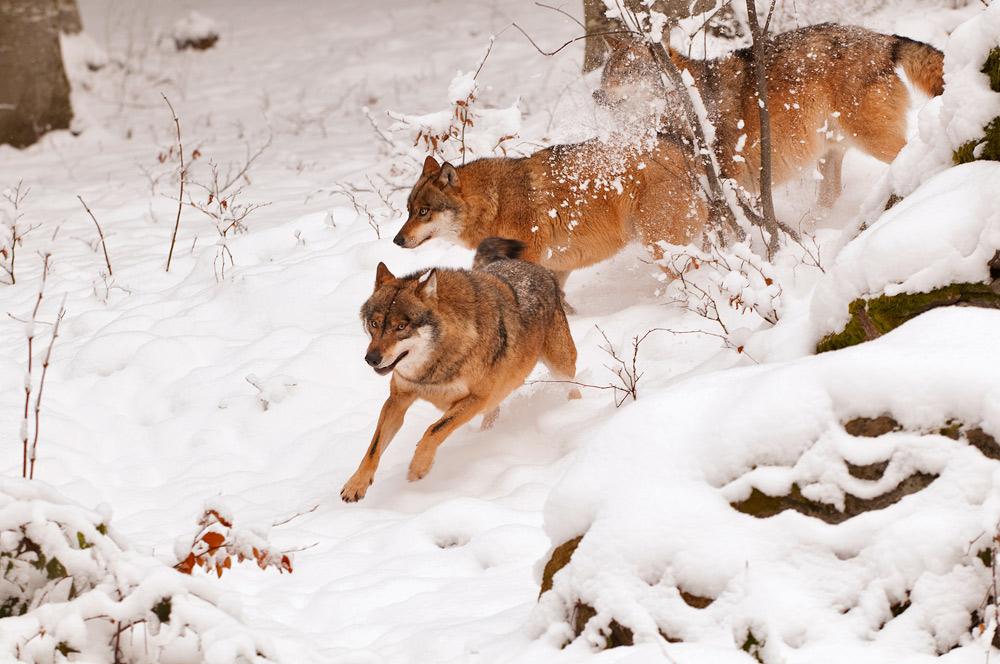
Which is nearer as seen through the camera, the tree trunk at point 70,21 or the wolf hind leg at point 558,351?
the wolf hind leg at point 558,351

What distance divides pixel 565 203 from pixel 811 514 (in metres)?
5.40

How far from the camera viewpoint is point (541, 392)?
641 cm

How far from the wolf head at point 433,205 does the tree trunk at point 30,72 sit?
28.9 feet

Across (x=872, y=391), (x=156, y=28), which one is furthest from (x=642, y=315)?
(x=156, y=28)

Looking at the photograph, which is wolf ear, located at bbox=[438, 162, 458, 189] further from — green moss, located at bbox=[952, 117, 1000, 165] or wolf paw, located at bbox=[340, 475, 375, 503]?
green moss, located at bbox=[952, 117, 1000, 165]

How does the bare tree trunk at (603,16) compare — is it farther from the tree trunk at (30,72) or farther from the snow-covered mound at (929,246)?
the tree trunk at (30,72)

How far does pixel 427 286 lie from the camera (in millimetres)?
5367

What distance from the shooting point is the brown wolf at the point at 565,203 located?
7.28m

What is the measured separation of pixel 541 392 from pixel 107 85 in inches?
581

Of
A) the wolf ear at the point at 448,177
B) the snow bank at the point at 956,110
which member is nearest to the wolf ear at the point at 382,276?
the wolf ear at the point at 448,177

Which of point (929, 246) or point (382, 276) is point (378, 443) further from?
point (929, 246)

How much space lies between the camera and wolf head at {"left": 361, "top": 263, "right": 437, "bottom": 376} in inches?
204

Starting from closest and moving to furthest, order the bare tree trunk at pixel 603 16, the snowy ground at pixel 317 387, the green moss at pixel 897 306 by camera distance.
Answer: the green moss at pixel 897 306 < the snowy ground at pixel 317 387 < the bare tree trunk at pixel 603 16

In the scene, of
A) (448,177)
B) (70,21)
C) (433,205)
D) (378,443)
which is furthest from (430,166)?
(70,21)
